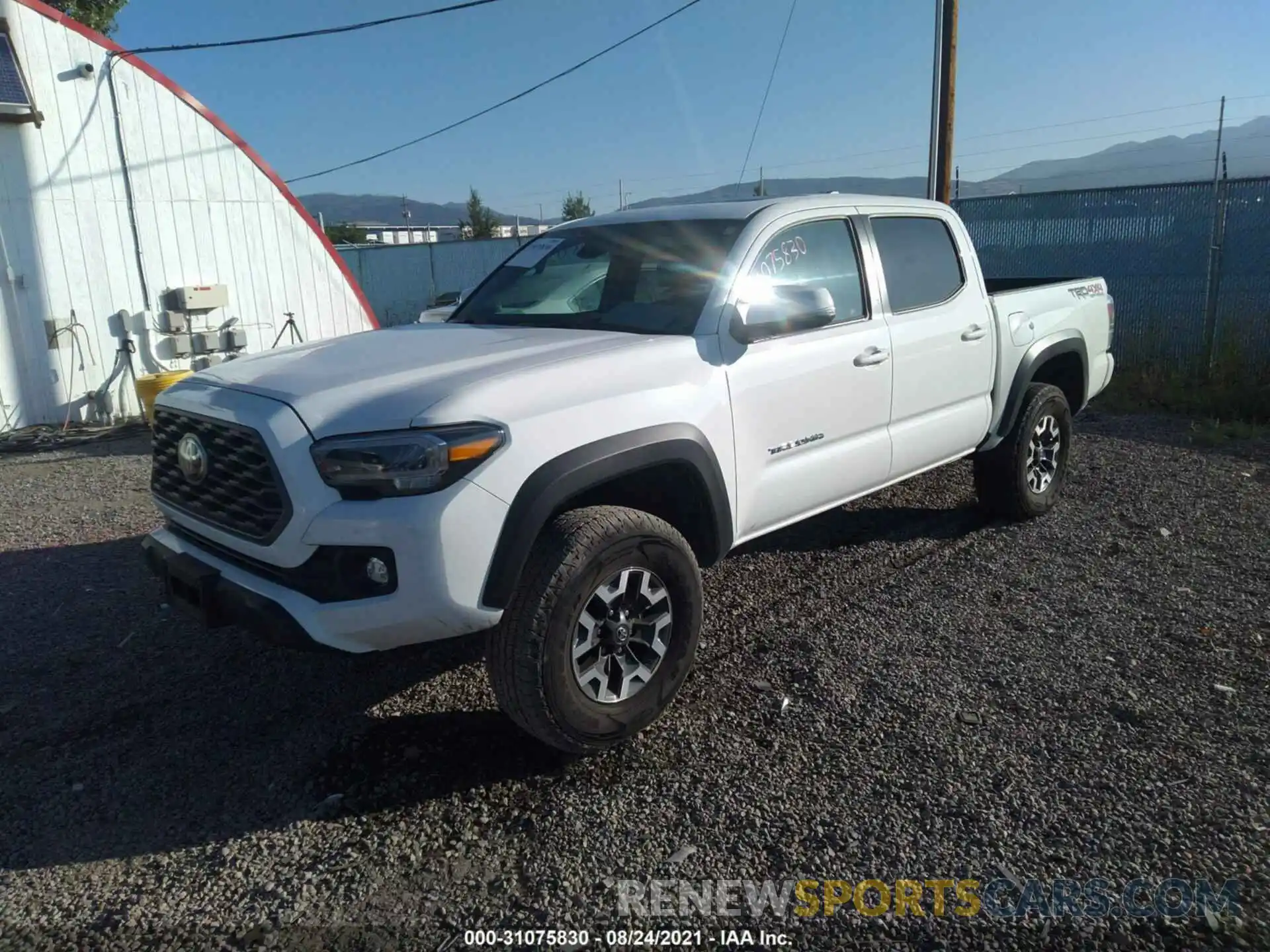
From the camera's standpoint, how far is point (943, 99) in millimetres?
10969

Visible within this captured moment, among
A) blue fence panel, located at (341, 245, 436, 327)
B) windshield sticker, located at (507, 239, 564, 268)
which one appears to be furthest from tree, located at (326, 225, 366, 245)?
windshield sticker, located at (507, 239, 564, 268)

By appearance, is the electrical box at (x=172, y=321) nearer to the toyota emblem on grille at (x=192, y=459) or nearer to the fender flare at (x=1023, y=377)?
the toyota emblem on grille at (x=192, y=459)

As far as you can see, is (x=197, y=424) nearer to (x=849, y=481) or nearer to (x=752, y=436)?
(x=752, y=436)

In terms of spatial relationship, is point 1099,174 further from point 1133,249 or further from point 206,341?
point 206,341

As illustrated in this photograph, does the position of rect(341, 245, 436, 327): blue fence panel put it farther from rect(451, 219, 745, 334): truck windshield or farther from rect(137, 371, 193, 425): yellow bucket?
rect(451, 219, 745, 334): truck windshield

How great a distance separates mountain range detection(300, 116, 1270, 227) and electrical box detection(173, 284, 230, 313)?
228 inches

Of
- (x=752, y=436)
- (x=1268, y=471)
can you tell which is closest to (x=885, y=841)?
(x=752, y=436)

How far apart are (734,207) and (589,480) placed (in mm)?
1866

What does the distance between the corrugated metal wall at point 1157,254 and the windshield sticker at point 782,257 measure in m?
7.27

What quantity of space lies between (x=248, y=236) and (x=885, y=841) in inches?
426

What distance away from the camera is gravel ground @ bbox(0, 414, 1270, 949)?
2578mm

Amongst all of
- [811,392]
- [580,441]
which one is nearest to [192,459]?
[580,441]

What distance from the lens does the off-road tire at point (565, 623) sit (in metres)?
2.92

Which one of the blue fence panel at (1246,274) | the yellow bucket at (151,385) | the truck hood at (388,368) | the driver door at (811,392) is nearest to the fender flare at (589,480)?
the driver door at (811,392)
